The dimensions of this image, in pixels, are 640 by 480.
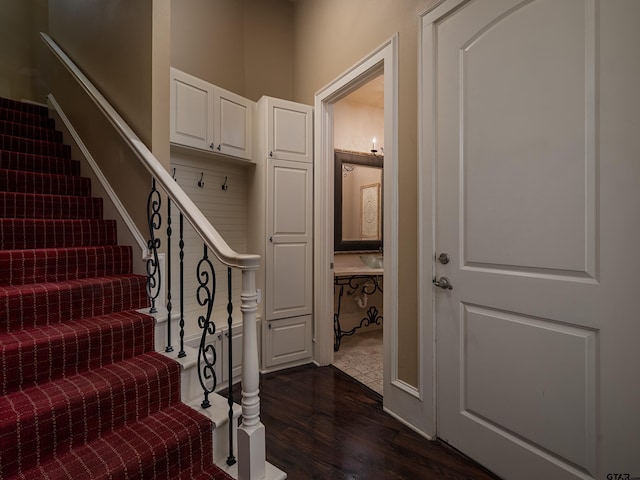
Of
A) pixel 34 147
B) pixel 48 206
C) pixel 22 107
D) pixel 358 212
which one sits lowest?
pixel 48 206

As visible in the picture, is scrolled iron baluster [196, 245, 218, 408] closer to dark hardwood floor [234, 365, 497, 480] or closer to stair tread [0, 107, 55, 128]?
dark hardwood floor [234, 365, 497, 480]

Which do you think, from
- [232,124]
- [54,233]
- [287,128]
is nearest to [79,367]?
[54,233]

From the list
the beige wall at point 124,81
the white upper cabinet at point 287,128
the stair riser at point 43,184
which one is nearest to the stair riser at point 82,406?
the beige wall at point 124,81

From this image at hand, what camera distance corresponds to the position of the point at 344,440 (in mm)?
1796

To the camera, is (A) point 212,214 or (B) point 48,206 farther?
(A) point 212,214

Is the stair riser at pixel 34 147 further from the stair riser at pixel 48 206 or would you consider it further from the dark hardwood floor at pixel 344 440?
the dark hardwood floor at pixel 344 440

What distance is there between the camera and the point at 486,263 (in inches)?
61.8

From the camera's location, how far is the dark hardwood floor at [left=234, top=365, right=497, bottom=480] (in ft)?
5.12

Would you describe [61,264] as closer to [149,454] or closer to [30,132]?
[149,454]

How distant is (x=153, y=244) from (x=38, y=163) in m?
1.36

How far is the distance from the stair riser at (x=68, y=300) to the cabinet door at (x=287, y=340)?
1160 millimetres

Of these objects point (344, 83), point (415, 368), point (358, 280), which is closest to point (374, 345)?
point (358, 280)

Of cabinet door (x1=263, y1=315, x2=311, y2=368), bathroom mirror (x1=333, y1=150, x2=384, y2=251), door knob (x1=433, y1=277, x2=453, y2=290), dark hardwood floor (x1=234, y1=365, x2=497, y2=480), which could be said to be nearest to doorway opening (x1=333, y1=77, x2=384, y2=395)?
bathroom mirror (x1=333, y1=150, x2=384, y2=251)

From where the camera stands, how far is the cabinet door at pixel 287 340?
2680 millimetres
